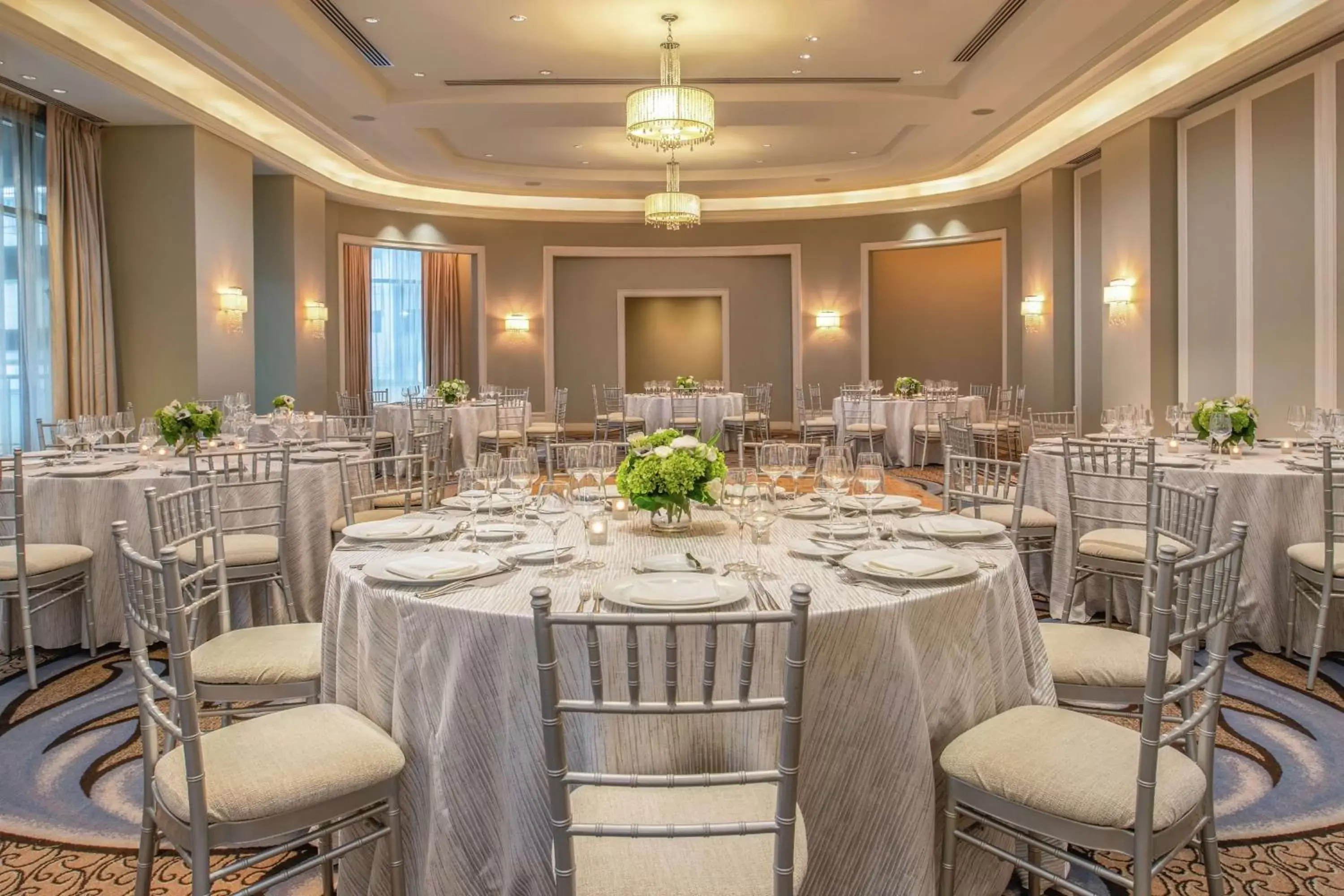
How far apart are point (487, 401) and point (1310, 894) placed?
9.65 meters

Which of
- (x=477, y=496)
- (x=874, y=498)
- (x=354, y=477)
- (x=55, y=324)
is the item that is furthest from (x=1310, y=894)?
(x=55, y=324)

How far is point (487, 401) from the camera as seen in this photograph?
11062mm

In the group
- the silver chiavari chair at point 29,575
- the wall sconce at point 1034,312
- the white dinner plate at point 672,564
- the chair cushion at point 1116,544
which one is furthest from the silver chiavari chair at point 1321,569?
the wall sconce at point 1034,312

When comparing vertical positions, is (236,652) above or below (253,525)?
below

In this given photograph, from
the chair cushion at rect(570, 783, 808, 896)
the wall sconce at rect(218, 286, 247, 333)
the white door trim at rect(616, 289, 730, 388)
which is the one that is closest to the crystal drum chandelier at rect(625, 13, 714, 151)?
the wall sconce at rect(218, 286, 247, 333)

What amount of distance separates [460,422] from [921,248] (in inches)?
314

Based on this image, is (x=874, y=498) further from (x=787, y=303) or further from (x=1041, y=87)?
(x=787, y=303)

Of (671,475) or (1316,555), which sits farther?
(1316,555)

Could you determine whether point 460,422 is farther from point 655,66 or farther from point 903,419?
point 903,419

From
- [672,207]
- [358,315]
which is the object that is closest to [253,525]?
[672,207]

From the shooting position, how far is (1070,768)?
6.07ft

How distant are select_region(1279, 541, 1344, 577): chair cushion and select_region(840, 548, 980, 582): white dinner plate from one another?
222 cm

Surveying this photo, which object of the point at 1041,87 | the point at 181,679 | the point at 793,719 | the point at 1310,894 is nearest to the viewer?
the point at 793,719

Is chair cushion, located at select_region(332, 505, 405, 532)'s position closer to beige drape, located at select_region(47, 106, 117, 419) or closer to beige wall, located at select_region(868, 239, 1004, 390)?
beige drape, located at select_region(47, 106, 117, 419)
